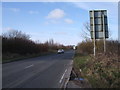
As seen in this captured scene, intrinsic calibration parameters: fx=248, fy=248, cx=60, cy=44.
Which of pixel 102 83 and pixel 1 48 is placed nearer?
pixel 102 83

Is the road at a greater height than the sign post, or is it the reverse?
the sign post

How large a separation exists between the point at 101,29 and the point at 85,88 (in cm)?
1575

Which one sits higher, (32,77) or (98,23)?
(98,23)

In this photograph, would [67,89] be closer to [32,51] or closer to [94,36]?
[94,36]

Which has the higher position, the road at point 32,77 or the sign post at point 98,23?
the sign post at point 98,23

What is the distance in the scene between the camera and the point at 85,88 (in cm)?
1031

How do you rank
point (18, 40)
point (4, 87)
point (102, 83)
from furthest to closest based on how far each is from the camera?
point (18, 40) < point (4, 87) < point (102, 83)

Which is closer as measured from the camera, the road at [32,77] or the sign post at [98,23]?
the road at [32,77]

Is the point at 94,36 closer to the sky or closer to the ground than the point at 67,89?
closer to the sky

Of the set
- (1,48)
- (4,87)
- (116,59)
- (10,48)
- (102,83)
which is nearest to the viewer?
(102,83)

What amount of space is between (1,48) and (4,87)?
114ft

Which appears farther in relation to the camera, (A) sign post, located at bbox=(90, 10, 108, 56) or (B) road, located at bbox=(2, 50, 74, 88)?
(A) sign post, located at bbox=(90, 10, 108, 56)

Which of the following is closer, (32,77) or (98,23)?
(32,77)

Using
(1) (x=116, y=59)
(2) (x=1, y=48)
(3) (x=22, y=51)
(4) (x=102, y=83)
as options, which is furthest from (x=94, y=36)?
(3) (x=22, y=51)
